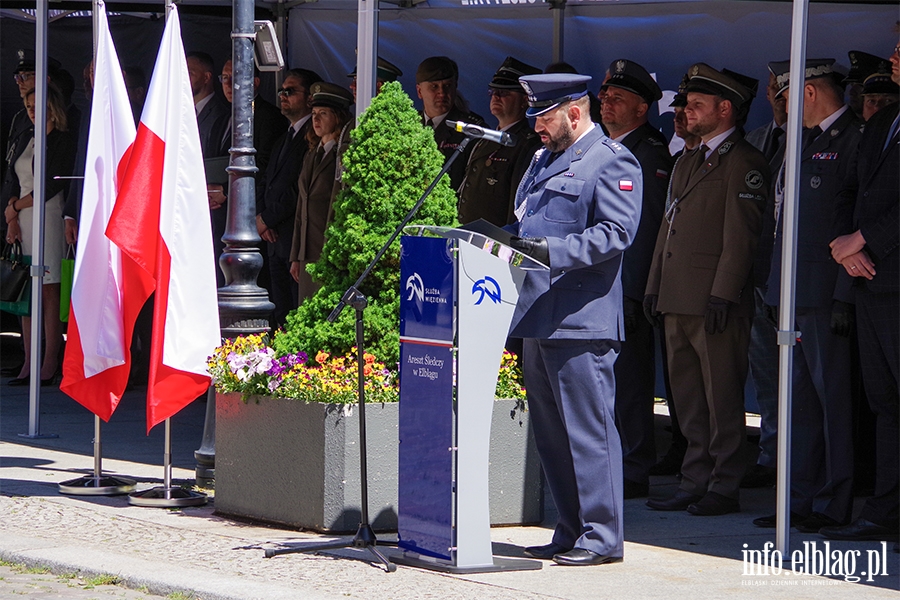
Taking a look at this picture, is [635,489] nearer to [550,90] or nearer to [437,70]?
[550,90]

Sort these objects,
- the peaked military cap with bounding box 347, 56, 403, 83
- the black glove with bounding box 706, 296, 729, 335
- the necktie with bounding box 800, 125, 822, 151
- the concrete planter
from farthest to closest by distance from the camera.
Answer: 1. the peaked military cap with bounding box 347, 56, 403, 83
2. the black glove with bounding box 706, 296, 729, 335
3. the necktie with bounding box 800, 125, 822, 151
4. the concrete planter

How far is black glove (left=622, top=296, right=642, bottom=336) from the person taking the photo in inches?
321

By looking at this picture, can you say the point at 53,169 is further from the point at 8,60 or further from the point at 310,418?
the point at 310,418

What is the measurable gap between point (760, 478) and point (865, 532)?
177 cm

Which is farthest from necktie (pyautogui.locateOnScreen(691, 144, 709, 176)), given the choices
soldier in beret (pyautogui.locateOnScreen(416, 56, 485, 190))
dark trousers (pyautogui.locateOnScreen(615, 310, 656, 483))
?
soldier in beret (pyautogui.locateOnScreen(416, 56, 485, 190))

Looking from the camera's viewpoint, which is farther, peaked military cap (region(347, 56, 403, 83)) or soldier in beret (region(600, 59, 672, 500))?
peaked military cap (region(347, 56, 403, 83))

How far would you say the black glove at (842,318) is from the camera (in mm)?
6707

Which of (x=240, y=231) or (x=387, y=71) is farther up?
(x=387, y=71)

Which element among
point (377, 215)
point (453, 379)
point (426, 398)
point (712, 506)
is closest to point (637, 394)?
point (712, 506)

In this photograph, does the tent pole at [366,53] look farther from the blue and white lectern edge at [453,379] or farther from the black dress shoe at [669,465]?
the black dress shoe at [669,465]

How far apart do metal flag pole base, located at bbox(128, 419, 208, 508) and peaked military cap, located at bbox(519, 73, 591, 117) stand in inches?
113

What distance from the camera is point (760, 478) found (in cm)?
828

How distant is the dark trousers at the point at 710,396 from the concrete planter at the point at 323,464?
3.65ft

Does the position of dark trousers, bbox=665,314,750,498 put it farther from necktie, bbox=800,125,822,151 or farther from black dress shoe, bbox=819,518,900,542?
necktie, bbox=800,125,822,151
